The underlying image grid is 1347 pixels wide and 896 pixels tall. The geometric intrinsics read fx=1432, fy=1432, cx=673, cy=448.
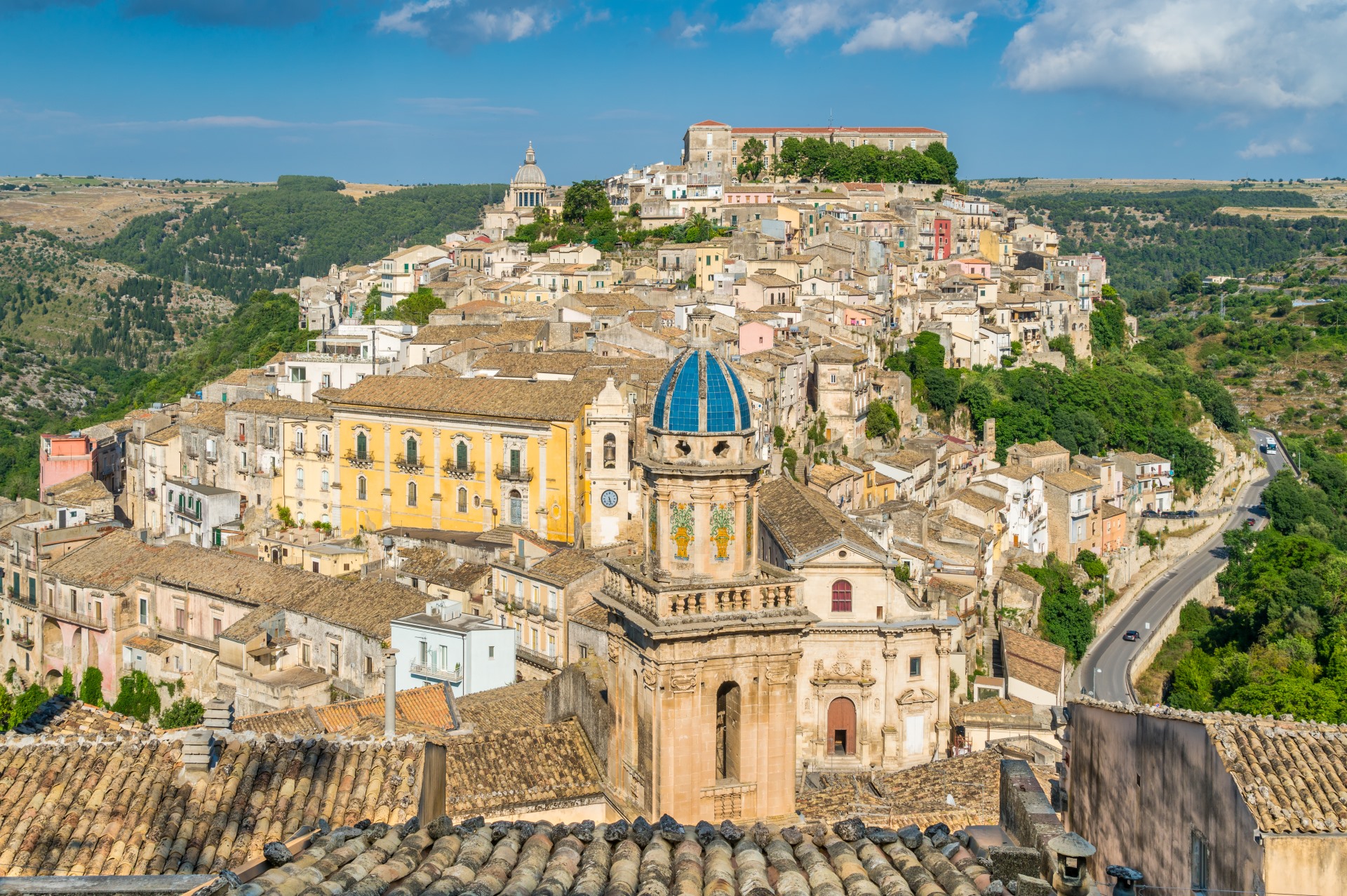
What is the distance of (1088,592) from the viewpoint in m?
65.9

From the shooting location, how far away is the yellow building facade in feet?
155

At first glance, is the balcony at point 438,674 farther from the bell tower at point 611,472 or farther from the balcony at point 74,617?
the balcony at point 74,617

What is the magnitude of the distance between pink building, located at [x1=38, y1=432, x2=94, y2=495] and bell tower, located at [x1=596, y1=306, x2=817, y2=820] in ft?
152

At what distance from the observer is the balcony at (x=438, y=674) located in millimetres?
34656

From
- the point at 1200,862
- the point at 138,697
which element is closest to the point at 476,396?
the point at 138,697

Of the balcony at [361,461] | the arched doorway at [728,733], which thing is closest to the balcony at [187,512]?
the balcony at [361,461]

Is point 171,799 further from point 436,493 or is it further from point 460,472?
point 436,493

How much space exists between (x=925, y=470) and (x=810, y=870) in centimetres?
5244

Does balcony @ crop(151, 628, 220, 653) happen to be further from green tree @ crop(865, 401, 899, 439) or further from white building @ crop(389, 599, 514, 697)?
green tree @ crop(865, 401, 899, 439)

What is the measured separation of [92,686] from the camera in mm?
40625

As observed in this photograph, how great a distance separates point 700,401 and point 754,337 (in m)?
41.6

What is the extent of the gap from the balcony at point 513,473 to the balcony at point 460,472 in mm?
1237

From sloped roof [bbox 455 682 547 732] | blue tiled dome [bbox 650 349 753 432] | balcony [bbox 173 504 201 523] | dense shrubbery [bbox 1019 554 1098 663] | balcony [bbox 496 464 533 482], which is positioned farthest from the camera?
dense shrubbery [bbox 1019 554 1098 663]

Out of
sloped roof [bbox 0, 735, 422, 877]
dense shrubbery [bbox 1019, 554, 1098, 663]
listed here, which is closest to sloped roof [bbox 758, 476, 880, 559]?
dense shrubbery [bbox 1019, 554, 1098, 663]
